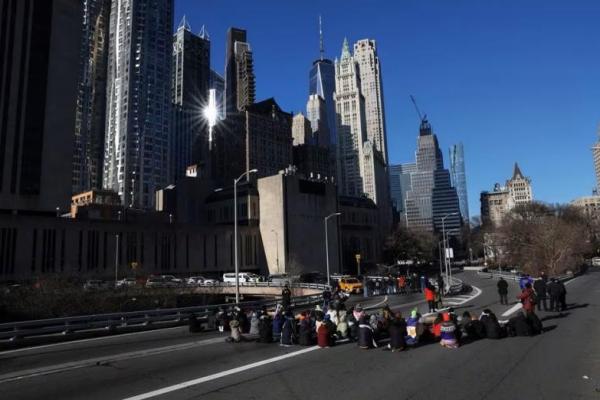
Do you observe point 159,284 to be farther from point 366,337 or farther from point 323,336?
point 366,337

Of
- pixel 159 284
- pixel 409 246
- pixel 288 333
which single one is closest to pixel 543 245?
pixel 159 284

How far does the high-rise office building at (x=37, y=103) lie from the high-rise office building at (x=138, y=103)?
8163cm

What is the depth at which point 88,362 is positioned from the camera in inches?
566

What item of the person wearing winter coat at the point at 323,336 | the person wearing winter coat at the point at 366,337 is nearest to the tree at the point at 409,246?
the person wearing winter coat at the point at 323,336

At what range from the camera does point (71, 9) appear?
9825 centimetres

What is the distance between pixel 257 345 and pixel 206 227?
83102 mm

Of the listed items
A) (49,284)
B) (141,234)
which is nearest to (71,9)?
(141,234)

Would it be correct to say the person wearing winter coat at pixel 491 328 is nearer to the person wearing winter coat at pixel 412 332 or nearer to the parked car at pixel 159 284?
the person wearing winter coat at pixel 412 332

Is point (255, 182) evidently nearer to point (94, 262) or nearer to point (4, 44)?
point (94, 262)

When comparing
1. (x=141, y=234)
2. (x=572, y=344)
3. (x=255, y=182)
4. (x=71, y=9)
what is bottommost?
(x=572, y=344)

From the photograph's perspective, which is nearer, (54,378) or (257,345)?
(54,378)

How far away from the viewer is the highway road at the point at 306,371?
1039cm

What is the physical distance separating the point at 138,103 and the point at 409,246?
113836mm

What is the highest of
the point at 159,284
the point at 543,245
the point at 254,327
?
the point at 543,245
